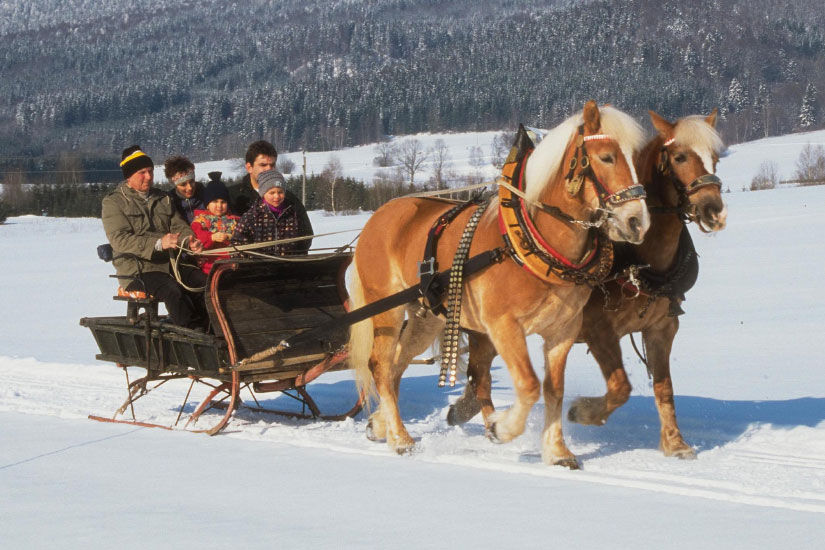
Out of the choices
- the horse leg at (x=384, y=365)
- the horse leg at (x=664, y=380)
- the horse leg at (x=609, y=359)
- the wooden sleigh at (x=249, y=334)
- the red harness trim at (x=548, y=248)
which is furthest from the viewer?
the wooden sleigh at (x=249, y=334)

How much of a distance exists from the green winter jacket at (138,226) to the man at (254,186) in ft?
1.62

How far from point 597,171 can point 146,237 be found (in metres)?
3.43

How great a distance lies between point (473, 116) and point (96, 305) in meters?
129

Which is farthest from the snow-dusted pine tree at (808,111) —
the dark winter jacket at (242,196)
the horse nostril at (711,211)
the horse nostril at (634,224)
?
the horse nostril at (634,224)

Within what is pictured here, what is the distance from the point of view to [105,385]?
825 cm

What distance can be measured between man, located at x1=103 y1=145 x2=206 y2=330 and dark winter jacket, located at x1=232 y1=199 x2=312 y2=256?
33 centimetres

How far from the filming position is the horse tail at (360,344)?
611 cm

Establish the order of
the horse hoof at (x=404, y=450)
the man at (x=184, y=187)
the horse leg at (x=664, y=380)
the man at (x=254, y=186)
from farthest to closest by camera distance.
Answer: the man at (x=184, y=187) < the man at (x=254, y=186) < the horse hoof at (x=404, y=450) < the horse leg at (x=664, y=380)

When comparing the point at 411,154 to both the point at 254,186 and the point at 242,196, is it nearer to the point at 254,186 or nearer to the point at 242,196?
the point at 242,196

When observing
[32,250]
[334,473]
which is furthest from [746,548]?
[32,250]

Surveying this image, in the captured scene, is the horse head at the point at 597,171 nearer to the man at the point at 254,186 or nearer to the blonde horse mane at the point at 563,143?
the blonde horse mane at the point at 563,143

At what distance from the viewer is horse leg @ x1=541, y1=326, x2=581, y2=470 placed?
203 inches

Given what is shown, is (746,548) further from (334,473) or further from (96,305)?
(96,305)

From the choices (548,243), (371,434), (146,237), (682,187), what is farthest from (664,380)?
(146,237)
